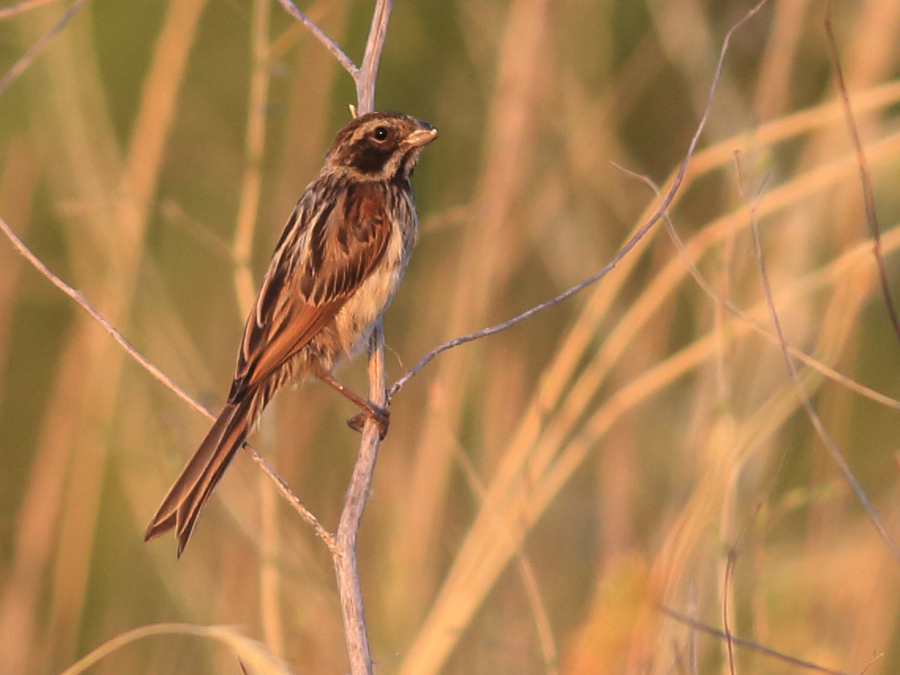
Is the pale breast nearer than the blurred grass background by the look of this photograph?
No

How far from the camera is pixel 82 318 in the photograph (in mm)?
3969

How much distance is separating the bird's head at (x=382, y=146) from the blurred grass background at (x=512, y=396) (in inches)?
10.3

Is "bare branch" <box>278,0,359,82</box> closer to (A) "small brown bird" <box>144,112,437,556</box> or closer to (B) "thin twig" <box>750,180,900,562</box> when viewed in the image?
(A) "small brown bird" <box>144,112,437,556</box>

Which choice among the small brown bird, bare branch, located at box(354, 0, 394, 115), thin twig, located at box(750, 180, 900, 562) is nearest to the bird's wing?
the small brown bird

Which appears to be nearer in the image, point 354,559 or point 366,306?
point 354,559

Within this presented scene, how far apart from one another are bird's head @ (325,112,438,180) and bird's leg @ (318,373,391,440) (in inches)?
27.1

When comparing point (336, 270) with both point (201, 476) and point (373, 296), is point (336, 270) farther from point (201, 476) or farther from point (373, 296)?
point (201, 476)

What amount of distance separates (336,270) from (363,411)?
1.43ft

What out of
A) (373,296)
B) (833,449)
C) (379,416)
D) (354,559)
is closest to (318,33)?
(373,296)

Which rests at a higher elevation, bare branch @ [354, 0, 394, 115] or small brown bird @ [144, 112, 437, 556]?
bare branch @ [354, 0, 394, 115]

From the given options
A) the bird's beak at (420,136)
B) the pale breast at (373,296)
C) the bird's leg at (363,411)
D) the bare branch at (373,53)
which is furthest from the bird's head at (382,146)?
the bird's leg at (363,411)

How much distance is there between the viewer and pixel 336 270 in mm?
3334

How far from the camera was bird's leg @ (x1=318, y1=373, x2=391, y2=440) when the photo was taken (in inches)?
118

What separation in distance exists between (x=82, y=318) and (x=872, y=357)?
3486mm
